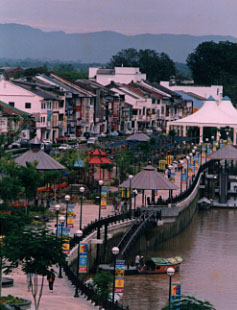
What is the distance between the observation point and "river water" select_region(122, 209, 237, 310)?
40.9m

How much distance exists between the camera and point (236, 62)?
183125 mm

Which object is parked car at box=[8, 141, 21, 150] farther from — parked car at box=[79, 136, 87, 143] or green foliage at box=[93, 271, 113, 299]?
green foliage at box=[93, 271, 113, 299]

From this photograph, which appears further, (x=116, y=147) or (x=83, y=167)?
(x=116, y=147)

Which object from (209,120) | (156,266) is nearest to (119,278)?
(156,266)

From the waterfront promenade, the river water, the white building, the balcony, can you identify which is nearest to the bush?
the waterfront promenade

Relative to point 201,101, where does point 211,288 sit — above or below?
below

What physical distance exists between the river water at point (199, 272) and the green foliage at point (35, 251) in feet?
30.0

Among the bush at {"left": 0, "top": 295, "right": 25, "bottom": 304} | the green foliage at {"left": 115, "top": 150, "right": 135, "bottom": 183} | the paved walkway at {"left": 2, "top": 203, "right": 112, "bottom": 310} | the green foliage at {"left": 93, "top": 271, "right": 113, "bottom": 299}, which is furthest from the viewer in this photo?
the green foliage at {"left": 115, "top": 150, "right": 135, "bottom": 183}

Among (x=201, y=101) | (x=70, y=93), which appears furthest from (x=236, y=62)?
(x=70, y=93)

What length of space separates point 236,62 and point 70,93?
79.6 metres

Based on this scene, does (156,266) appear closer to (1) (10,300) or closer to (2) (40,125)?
(1) (10,300)

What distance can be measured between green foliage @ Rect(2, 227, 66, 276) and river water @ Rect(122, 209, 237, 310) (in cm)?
914

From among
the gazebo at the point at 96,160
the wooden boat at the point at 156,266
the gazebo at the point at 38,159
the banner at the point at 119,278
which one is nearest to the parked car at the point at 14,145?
the gazebo at the point at 96,160

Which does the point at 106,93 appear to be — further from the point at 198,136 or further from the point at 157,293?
the point at 157,293
